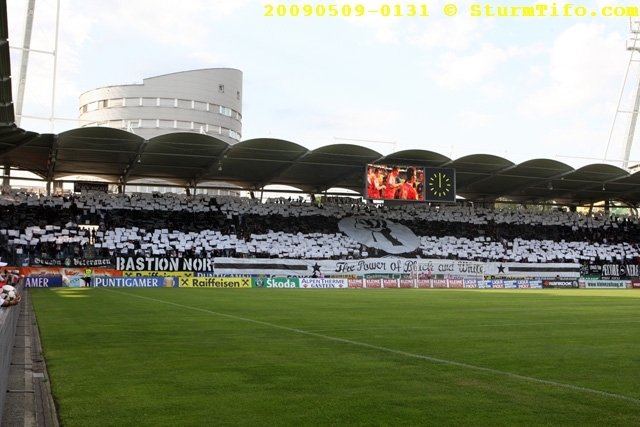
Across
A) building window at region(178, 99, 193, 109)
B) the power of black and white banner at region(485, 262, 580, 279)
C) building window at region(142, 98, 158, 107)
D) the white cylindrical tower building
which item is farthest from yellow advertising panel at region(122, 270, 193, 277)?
building window at region(178, 99, 193, 109)

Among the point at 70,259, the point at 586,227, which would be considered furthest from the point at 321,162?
the point at 586,227

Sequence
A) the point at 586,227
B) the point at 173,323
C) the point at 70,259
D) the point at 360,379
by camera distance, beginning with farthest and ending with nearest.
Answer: the point at 586,227
the point at 70,259
the point at 173,323
the point at 360,379

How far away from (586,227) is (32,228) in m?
47.3

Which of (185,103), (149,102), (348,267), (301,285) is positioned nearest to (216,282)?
(301,285)

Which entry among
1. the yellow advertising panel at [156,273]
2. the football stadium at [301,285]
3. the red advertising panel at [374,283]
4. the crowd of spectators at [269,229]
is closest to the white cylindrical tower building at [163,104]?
the football stadium at [301,285]

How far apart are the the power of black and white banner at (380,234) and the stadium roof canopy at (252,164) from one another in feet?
11.5

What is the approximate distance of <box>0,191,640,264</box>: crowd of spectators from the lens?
44.9 m

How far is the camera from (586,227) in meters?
62.8

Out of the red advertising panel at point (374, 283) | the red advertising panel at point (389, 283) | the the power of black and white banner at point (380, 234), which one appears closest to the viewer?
the red advertising panel at point (374, 283)

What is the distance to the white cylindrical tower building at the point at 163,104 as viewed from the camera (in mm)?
84812

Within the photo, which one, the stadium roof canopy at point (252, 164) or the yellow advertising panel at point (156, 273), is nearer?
the yellow advertising panel at point (156, 273)

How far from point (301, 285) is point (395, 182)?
35.3ft

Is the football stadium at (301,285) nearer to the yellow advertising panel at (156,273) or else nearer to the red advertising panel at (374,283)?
the yellow advertising panel at (156,273)

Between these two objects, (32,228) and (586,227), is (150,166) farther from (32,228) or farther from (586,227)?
(586,227)
